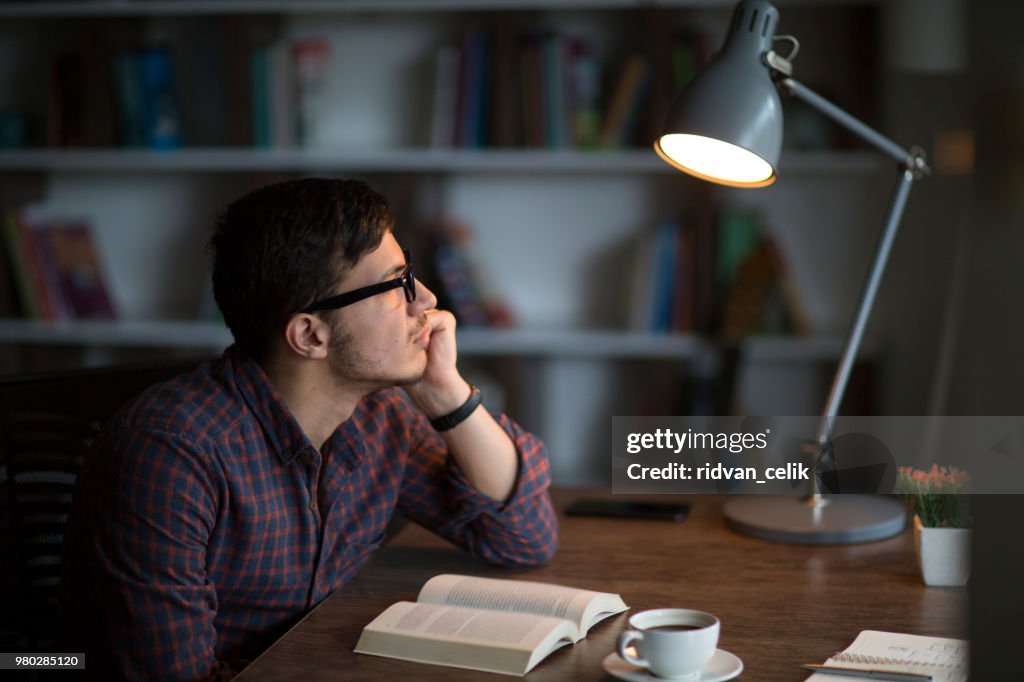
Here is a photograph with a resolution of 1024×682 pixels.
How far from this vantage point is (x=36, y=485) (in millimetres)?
1530

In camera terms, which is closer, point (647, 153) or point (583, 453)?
point (647, 153)

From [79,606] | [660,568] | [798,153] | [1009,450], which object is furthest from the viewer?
[798,153]

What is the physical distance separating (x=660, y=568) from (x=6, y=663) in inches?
34.2

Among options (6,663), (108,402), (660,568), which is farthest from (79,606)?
(660,568)

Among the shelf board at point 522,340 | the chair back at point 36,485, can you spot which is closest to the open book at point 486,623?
the chair back at point 36,485

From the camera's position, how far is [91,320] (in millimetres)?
3314

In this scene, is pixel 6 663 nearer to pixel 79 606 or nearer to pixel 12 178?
pixel 79 606

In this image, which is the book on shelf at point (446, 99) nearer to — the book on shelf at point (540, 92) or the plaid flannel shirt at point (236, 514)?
the book on shelf at point (540, 92)

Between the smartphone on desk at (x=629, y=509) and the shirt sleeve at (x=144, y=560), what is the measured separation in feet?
2.13

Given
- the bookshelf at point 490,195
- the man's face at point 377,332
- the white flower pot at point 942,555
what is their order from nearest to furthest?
the white flower pot at point 942,555 → the man's face at point 377,332 → the bookshelf at point 490,195

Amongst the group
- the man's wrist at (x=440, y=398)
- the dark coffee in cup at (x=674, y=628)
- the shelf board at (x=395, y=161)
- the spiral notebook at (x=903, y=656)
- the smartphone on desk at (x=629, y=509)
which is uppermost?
the shelf board at (x=395, y=161)

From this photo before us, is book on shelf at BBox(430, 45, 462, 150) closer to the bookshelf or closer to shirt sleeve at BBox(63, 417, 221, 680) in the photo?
the bookshelf

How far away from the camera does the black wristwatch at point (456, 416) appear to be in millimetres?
1523

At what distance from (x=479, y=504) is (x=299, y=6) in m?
1.98
